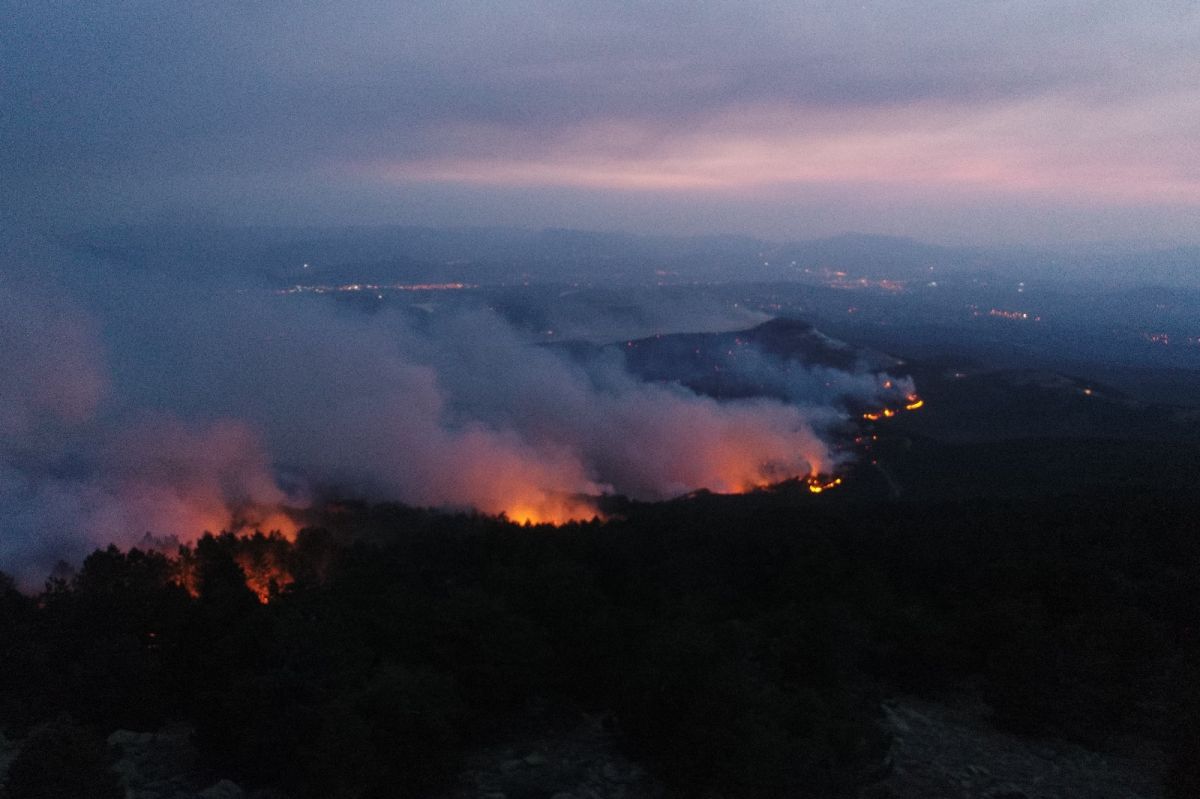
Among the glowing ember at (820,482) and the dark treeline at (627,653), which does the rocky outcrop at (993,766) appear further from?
the glowing ember at (820,482)

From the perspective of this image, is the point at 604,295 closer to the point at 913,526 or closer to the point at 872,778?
the point at 913,526

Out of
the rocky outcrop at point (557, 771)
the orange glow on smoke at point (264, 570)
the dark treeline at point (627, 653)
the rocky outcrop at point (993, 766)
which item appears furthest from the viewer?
the orange glow on smoke at point (264, 570)

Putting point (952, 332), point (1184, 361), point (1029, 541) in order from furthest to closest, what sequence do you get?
point (952, 332), point (1184, 361), point (1029, 541)

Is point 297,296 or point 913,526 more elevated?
point 297,296

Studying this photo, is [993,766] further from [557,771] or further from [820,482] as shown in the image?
[820,482]

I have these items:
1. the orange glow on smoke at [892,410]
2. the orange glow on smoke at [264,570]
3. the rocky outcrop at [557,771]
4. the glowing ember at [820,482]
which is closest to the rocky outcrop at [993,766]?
the rocky outcrop at [557,771]

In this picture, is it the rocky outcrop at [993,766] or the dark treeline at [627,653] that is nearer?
the dark treeline at [627,653]

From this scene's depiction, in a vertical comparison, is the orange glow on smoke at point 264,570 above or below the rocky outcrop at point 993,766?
below

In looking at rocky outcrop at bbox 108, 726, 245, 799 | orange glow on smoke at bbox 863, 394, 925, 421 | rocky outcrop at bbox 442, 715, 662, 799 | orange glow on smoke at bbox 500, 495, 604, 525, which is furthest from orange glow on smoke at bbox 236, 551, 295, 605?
orange glow on smoke at bbox 863, 394, 925, 421

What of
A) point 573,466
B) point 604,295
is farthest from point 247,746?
point 604,295
